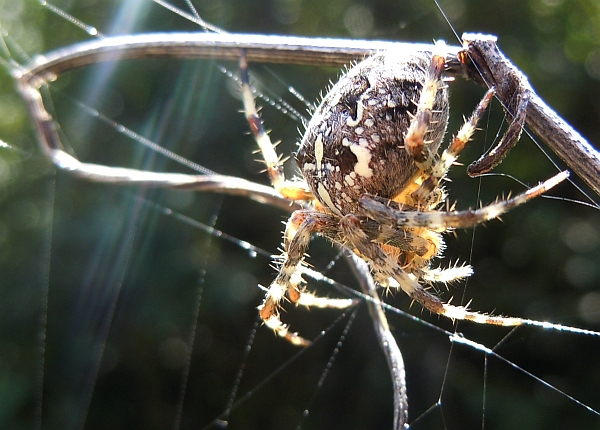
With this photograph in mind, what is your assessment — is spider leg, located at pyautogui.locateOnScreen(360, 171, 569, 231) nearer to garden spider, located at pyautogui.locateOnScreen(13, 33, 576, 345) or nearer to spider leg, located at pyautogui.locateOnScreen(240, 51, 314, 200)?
garden spider, located at pyautogui.locateOnScreen(13, 33, 576, 345)

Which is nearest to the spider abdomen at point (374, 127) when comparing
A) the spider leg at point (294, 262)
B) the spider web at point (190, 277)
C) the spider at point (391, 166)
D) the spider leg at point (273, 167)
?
the spider at point (391, 166)

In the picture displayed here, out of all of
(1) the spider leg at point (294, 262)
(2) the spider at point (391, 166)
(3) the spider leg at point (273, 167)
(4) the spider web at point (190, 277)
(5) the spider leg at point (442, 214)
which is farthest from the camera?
(4) the spider web at point (190, 277)

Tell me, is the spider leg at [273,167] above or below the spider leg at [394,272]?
above

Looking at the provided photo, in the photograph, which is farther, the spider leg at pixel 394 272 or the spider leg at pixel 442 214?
the spider leg at pixel 394 272

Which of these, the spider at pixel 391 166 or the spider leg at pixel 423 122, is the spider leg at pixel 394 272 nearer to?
the spider at pixel 391 166

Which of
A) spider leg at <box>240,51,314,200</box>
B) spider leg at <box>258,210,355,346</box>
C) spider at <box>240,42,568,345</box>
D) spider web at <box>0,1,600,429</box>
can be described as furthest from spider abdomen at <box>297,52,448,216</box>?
spider web at <box>0,1,600,429</box>

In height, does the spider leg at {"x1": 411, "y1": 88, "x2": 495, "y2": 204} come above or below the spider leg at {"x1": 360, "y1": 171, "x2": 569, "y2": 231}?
above

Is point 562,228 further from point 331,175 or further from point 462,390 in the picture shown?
point 331,175
